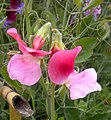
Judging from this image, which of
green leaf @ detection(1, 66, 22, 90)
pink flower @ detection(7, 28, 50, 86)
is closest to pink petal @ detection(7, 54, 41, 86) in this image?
pink flower @ detection(7, 28, 50, 86)

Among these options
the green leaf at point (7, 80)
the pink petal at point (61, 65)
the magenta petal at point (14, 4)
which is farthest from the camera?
the magenta petal at point (14, 4)

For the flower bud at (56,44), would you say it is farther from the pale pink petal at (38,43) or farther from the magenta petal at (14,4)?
the magenta petal at (14,4)

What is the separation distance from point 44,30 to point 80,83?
11cm

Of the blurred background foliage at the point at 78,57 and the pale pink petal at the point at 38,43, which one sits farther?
the blurred background foliage at the point at 78,57

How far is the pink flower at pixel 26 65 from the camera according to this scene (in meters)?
0.65

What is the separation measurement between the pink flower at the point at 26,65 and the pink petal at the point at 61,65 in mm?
19

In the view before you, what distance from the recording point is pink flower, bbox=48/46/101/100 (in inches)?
25.4

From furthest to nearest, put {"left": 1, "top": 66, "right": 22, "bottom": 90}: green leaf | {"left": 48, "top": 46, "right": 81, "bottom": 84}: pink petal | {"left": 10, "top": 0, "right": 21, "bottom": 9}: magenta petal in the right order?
{"left": 10, "top": 0, "right": 21, "bottom": 9}: magenta petal
{"left": 1, "top": 66, "right": 22, "bottom": 90}: green leaf
{"left": 48, "top": 46, "right": 81, "bottom": 84}: pink petal

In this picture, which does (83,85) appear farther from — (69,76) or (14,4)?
(14,4)

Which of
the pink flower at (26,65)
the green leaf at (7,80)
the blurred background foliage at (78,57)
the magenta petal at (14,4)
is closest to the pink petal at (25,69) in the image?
the pink flower at (26,65)

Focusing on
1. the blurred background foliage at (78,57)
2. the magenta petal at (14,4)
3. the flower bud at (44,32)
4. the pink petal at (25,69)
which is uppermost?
the flower bud at (44,32)

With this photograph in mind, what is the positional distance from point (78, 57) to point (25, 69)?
312 mm

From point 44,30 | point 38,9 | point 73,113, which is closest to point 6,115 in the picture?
point 73,113

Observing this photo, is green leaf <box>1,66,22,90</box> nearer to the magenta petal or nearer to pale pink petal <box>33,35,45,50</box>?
pale pink petal <box>33,35,45,50</box>
